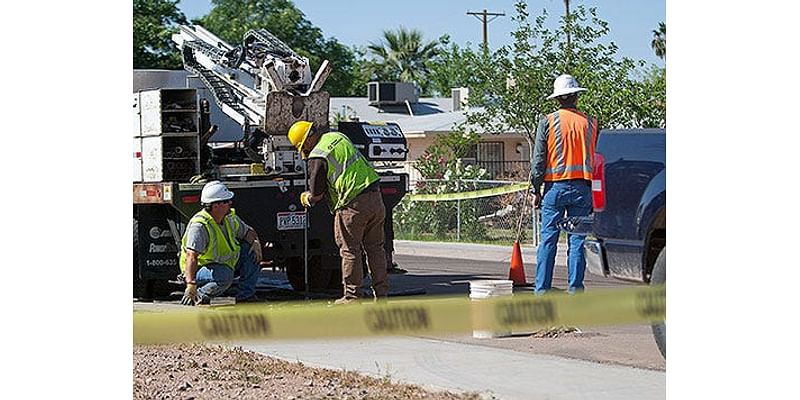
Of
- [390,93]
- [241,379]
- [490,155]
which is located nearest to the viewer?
[241,379]

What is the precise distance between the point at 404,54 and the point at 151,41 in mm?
44216

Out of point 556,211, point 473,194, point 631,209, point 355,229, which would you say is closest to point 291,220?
point 355,229

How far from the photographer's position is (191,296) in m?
10.8

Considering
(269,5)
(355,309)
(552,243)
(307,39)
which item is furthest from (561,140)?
(269,5)

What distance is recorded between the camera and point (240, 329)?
29.4 ft

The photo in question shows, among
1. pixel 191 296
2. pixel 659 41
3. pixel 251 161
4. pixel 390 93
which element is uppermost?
pixel 659 41

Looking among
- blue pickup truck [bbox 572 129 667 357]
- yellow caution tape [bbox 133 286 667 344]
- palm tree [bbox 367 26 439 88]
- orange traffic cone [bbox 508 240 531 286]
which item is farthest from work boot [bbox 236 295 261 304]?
palm tree [bbox 367 26 439 88]

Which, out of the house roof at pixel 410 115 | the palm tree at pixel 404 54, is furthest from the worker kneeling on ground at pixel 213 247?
the palm tree at pixel 404 54

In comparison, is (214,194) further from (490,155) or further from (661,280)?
(490,155)

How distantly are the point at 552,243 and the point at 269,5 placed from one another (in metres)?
29.2

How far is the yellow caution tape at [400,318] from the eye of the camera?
28.7 ft

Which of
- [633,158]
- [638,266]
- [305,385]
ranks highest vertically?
[633,158]

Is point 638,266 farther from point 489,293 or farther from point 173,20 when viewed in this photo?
point 173,20

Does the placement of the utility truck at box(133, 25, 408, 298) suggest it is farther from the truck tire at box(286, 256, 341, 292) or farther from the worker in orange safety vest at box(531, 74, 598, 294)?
the worker in orange safety vest at box(531, 74, 598, 294)
